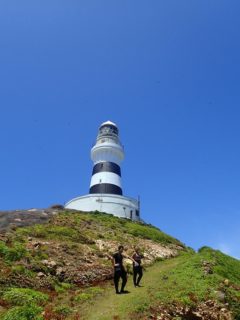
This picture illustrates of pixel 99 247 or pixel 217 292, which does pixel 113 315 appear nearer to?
pixel 217 292

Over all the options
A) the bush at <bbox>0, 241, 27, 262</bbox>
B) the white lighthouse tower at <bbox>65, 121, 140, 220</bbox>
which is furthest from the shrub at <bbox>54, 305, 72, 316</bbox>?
the white lighthouse tower at <bbox>65, 121, 140, 220</bbox>

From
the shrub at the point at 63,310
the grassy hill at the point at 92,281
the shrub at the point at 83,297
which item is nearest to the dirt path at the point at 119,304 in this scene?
the grassy hill at the point at 92,281

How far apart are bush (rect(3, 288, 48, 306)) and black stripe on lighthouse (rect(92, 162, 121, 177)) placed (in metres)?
41.1

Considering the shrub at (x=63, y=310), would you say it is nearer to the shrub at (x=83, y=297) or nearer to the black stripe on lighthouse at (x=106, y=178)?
the shrub at (x=83, y=297)

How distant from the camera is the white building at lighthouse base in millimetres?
51031

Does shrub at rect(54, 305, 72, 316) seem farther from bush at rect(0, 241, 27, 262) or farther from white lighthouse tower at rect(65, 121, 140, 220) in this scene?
white lighthouse tower at rect(65, 121, 140, 220)

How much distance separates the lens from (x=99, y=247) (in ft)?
105

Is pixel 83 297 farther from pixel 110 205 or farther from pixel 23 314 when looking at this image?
pixel 110 205

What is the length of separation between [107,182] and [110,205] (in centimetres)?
749

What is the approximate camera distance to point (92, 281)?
23984 millimetres

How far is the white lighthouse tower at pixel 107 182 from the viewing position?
169 ft

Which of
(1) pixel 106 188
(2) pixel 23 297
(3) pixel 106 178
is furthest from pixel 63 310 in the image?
(3) pixel 106 178

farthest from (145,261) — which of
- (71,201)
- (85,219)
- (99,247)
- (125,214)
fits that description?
(71,201)

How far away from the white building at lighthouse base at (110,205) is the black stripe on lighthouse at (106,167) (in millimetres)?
8161
